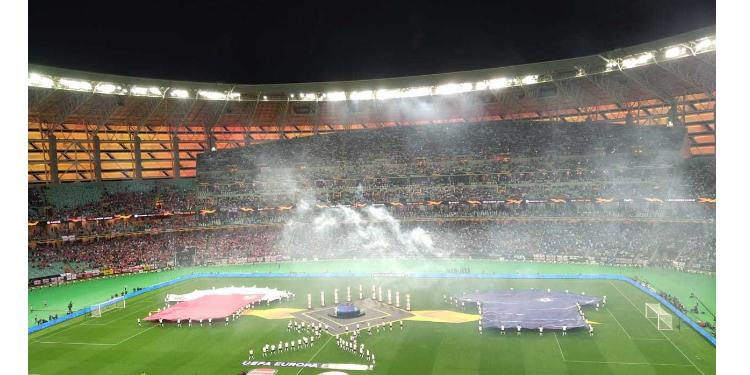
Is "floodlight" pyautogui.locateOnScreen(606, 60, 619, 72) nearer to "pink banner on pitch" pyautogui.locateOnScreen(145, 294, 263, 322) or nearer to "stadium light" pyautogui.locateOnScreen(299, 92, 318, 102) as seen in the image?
"stadium light" pyautogui.locateOnScreen(299, 92, 318, 102)

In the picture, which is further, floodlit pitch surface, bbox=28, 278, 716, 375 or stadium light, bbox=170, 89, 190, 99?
stadium light, bbox=170, 89, 190, 99

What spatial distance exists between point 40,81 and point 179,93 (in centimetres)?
1641

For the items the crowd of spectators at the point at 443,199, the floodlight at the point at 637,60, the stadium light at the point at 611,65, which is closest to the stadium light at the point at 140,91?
the crowd of spectators at the point at 443,199

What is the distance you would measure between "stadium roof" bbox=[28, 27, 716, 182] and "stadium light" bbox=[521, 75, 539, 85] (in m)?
0.17

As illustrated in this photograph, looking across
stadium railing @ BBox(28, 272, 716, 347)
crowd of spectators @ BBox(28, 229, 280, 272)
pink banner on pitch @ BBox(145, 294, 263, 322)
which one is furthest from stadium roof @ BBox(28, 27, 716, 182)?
pink banner on pitch @ BBox(145, 294, 263, 322)

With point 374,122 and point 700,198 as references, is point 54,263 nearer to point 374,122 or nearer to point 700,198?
point 374,122

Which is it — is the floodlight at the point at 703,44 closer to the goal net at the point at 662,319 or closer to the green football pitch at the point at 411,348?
the green football pitch at the point at 411,348

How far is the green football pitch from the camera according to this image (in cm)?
2516

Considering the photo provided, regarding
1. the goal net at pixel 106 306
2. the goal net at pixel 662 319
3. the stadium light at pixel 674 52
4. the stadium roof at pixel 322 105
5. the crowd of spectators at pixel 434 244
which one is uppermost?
the stadium light at pixel 674 52

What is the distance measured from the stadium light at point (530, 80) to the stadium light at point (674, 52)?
53.2 ft

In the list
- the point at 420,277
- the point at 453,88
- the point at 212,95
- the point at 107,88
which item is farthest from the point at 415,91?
the point at 107,88

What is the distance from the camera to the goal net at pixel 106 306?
122ft

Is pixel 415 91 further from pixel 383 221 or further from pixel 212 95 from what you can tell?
pixel 212 95

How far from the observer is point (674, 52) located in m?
52.9
